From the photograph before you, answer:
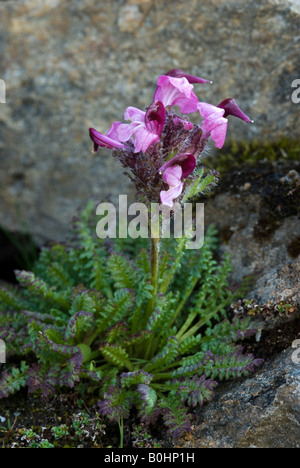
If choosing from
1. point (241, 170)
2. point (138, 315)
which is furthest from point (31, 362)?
point (241, 170)

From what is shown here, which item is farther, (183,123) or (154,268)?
(154,268)

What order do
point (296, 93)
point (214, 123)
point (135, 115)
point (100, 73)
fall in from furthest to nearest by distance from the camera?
point (100, 73) < point (296, 93) < point (135, 115) < point (214, 123)

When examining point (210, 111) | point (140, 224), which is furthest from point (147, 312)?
point (210, 111)

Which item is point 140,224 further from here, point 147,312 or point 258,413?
point 258,413

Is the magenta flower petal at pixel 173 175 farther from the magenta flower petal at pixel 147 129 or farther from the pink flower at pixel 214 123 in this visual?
the pink flower at pixel 214 123

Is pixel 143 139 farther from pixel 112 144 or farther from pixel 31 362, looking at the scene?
pixel 31 362

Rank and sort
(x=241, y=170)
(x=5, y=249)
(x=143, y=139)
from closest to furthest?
(x=143, y=139)
(x=241, y=170)
(x=5, y=249)

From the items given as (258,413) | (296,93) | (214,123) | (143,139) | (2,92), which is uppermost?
(2,92)

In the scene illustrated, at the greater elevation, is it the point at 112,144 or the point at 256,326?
the point at 112,144
